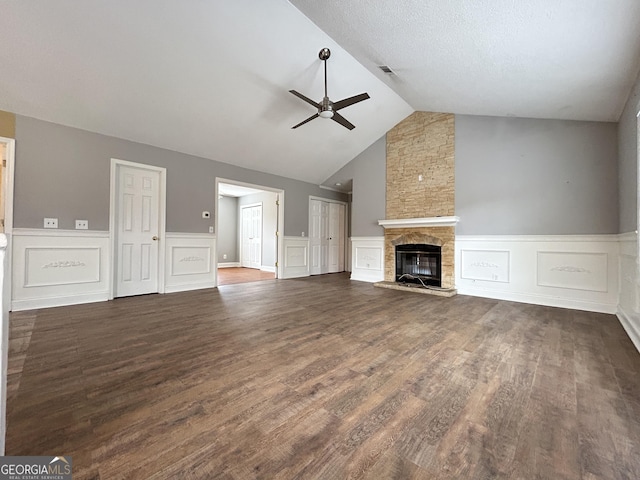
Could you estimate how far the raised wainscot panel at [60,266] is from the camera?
11.7ft

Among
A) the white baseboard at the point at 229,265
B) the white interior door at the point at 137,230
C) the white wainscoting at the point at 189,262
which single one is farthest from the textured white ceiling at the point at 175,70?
the white baseboard at the point at 229,265

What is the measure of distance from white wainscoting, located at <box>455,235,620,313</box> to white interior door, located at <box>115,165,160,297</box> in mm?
5449

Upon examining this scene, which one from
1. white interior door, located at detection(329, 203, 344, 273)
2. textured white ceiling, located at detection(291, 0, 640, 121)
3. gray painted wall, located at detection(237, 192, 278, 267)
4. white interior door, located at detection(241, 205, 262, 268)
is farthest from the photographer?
white interior door, located at detection(241, 205, 262, 268)

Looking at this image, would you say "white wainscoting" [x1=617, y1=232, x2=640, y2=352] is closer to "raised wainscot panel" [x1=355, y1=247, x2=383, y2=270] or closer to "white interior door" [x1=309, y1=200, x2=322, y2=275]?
"raised wainscot panel" [x1=355, y1=247, x2=383, y2=270]

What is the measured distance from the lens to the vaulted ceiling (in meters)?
2.41

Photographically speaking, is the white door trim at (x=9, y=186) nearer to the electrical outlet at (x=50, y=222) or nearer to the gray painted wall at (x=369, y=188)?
the electrical outlet at (x=50, y=222)

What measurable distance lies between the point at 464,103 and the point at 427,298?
3.22 meters

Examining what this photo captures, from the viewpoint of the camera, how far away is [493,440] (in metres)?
1.27

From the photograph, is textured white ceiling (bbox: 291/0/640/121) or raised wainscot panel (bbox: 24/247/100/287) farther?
raised wainscot panel (bbox: 24/247/100/287)

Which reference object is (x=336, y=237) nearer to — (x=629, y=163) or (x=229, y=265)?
(x=229, y=265)

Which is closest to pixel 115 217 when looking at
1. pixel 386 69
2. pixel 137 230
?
pixel 137 230

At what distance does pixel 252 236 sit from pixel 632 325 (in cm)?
845

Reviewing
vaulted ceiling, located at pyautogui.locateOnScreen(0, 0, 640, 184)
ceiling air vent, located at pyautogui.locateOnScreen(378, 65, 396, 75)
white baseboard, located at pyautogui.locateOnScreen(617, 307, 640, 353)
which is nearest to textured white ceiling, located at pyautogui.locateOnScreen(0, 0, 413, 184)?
vaulted ceiling, located at pyautogui.locateOnScreen(0, 0, 640, 184)

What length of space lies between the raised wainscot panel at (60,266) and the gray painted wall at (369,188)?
196 inches
